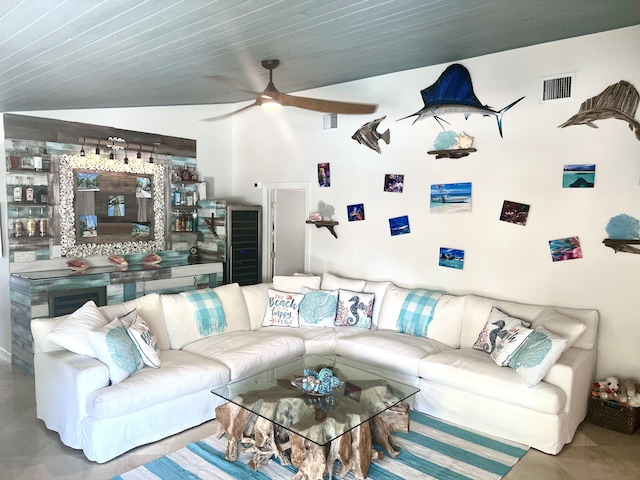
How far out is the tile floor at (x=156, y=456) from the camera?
275 cm

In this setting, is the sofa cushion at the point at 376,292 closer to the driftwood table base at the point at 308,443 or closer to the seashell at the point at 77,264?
the driftwood table base at the point at 308,443

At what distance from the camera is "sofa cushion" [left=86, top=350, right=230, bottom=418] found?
2.80 meters

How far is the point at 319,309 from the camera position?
14.9 ft

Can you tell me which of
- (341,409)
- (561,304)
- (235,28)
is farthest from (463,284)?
(235,28)

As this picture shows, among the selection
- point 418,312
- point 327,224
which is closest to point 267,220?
point 327,224

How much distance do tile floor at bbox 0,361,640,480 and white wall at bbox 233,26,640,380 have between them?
635mm

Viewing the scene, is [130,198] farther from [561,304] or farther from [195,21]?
[561,304]

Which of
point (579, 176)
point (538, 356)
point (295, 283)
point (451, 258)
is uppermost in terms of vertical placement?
point (579, 176)

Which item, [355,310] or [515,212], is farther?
[355,310]

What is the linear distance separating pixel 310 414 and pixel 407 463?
74 cm

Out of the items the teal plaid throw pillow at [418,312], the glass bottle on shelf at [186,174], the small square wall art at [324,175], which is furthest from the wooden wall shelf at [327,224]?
the glass bottle on shelf at [186,174]

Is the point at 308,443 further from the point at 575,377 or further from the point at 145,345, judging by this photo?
the point at 575,377

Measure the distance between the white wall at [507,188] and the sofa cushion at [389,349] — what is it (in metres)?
0.79

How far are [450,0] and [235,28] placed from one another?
1.29 meters
